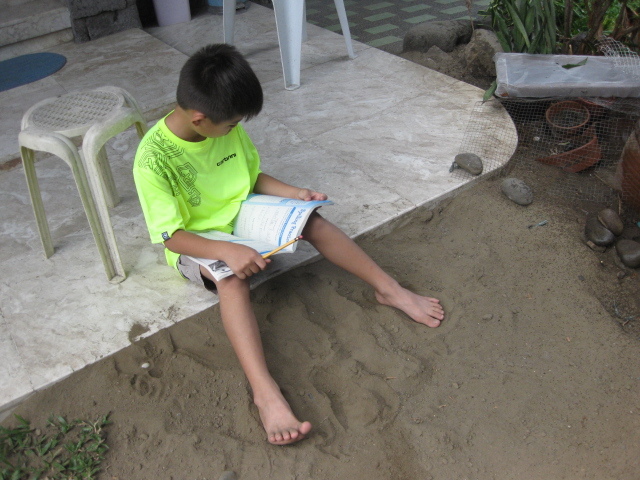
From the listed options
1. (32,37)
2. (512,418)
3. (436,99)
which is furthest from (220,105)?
(32,37)

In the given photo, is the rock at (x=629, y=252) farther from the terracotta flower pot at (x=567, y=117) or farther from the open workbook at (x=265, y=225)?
the open workbook at (x=265, y=225)

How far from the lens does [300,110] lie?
3.48 m

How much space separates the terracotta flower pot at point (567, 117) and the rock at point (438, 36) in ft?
4.20

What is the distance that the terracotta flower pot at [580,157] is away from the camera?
288 cm

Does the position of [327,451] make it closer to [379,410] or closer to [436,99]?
[379,410]

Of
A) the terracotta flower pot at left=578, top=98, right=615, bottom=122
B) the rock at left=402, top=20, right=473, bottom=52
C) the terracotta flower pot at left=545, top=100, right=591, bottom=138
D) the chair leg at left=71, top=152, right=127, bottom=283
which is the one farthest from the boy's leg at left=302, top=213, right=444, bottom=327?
the rock at left=402, top=20, right=473, bottom=52

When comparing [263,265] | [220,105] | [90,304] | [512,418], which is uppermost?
[220,105]

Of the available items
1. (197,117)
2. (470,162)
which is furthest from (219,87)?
(470,162)

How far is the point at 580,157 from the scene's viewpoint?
289 cm

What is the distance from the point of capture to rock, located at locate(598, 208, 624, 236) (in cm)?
246

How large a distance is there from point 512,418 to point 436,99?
2158 mm

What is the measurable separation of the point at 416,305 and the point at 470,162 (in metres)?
0.96

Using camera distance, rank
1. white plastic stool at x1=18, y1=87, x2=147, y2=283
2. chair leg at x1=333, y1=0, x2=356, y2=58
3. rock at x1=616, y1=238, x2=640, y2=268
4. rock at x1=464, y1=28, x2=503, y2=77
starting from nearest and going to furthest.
A: 1. white plastic stool at x1=18, y1=87, x2=147, y2=283
2. rock at x1=616, y1=238, x2=640, y2=268
3. rock at x1=464, y1=28, x2=503, y2=77
4. chair leg at x1=333, y1=0, x2=356, y2=58

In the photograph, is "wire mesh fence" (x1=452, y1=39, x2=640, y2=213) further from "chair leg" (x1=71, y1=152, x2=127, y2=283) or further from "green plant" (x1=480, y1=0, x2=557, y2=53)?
"chair leg" (x1=71, y1=152, x2=127, y2=283)
